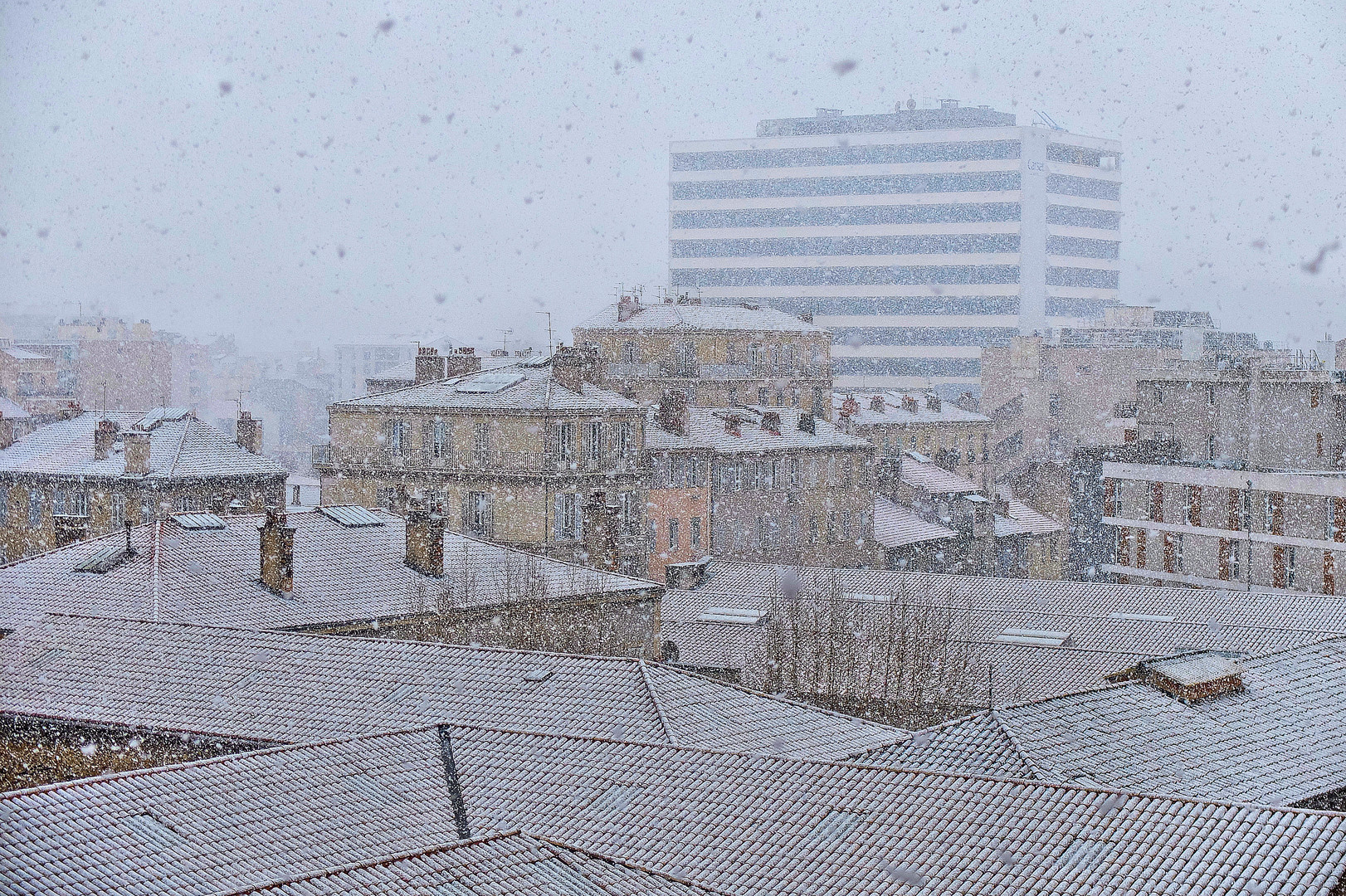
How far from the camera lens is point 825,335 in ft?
217

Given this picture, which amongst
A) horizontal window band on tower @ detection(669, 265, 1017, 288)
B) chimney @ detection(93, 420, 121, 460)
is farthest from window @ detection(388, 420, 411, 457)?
horizontal window band on tower @ detection(669, 265, 1017, 288)

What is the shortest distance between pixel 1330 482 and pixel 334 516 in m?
25.5

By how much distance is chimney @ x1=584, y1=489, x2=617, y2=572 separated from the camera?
35.3 meters

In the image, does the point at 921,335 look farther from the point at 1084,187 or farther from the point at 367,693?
the point at 367,693

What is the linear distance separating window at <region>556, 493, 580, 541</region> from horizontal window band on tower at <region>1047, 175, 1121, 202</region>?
179 ft

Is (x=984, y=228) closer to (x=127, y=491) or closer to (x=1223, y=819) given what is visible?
(x=127, y=491)

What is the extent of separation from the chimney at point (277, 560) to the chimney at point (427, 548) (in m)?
2.84

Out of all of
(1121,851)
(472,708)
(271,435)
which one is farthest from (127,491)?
Result: (271,435)

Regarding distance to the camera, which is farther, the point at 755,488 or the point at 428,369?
the point at 428,369

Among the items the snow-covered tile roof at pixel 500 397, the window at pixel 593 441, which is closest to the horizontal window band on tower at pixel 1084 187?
the snow-covered tile roof at pixel 500 397

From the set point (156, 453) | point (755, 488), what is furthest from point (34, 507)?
point (755, 488)

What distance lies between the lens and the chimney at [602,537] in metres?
35.3

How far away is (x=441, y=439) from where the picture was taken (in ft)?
139

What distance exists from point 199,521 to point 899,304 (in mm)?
62384
